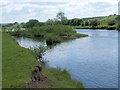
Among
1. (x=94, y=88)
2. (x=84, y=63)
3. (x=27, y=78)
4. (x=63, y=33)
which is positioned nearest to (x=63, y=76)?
(x=94, y=88)

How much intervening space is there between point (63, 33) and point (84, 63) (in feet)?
274

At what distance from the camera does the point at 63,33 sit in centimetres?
13025

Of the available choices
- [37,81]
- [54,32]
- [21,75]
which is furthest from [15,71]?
[54,32]

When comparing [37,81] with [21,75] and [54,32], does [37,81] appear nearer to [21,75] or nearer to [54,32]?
[21,75]

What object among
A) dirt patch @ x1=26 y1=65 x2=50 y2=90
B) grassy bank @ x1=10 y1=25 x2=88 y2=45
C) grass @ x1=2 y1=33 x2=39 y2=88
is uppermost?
grassy bank @ x1=10 y1=25 x2=88 y2=45

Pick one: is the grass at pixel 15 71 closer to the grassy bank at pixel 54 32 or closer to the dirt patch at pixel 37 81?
the dirt patch at pixel 37 81

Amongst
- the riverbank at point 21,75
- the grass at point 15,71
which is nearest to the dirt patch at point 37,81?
the riverbank at point 21,75

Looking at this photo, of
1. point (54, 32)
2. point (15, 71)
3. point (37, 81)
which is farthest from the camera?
point (54, 32)

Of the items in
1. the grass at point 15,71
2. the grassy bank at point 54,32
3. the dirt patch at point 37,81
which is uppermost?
the grassy bank at point 54,32

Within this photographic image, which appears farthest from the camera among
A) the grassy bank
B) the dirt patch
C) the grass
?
the grassy bank

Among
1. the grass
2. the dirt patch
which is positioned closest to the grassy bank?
the grass

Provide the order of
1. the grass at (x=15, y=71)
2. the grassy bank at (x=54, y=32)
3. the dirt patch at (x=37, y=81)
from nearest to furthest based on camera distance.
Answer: the grass at (x=15, y=71)
the dirt patch at (x=37, y=81)
the grassy bank at (x=54, y=32)

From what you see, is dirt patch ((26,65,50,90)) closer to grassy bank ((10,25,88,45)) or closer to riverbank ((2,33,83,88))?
riverbank ((2,33,83,88))

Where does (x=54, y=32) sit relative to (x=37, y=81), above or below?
above
